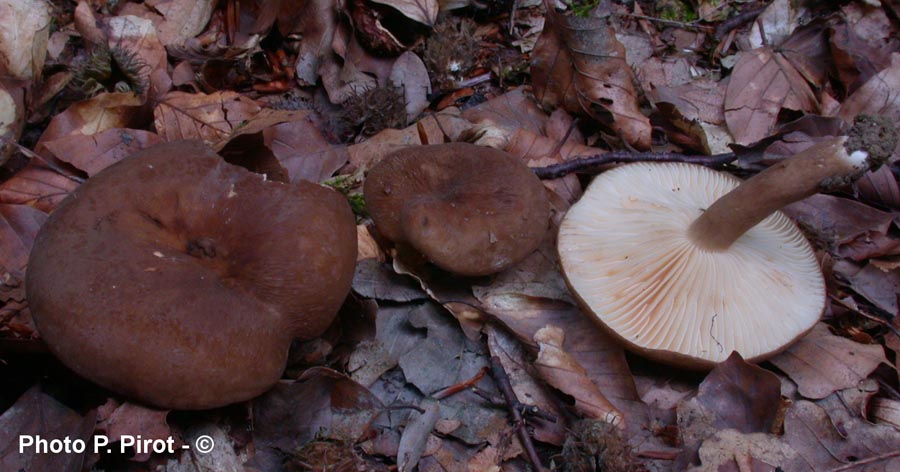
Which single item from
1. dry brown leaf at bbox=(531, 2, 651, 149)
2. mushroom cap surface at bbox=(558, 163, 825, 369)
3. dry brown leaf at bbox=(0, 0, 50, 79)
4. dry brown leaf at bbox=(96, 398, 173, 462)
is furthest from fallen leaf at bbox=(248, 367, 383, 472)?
dry brown leaf at bbox=(0, 0, 50, 79)

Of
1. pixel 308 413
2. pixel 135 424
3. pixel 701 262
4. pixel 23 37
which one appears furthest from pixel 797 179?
pixel 23 37

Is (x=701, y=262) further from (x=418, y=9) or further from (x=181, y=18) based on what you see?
(x=181, y=18)

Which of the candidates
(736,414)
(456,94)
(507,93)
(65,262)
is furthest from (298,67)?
(736,414)

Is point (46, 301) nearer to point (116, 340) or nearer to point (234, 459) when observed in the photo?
point (116, 340)

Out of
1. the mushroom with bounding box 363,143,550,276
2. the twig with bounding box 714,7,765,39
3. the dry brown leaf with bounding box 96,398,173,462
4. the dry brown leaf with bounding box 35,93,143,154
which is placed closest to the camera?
the dry brown leaf with bounding box 96,398,173,462

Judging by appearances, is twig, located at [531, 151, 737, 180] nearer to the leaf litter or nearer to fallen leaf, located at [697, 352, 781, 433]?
the leaf litter
